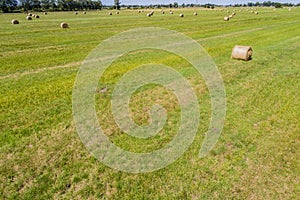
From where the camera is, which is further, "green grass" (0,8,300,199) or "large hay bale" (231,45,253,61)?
"large hay bale" (231,45,253,61)

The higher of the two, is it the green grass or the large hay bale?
the large hay bale

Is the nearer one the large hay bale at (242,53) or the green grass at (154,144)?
the green grass at (154,144)

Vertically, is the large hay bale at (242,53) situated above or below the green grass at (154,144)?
above

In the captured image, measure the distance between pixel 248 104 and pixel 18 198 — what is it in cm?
654

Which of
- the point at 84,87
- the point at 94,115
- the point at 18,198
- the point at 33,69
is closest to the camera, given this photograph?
the point at 18,198

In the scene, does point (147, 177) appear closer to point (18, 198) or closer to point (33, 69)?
point (18, 198)

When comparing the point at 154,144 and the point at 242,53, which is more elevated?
the point at 242,53

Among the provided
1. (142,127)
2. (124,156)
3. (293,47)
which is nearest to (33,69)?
(142,127)

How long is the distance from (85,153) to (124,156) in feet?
2.74

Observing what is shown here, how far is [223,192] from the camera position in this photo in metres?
4.67

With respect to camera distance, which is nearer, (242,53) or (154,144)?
(154,144)

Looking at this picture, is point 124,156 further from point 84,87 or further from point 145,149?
point 84,87

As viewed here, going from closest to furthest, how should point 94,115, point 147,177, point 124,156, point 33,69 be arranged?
point 147,177
point 124,156
point 94,115
point 33,69

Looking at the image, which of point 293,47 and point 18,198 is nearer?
point 18,198
